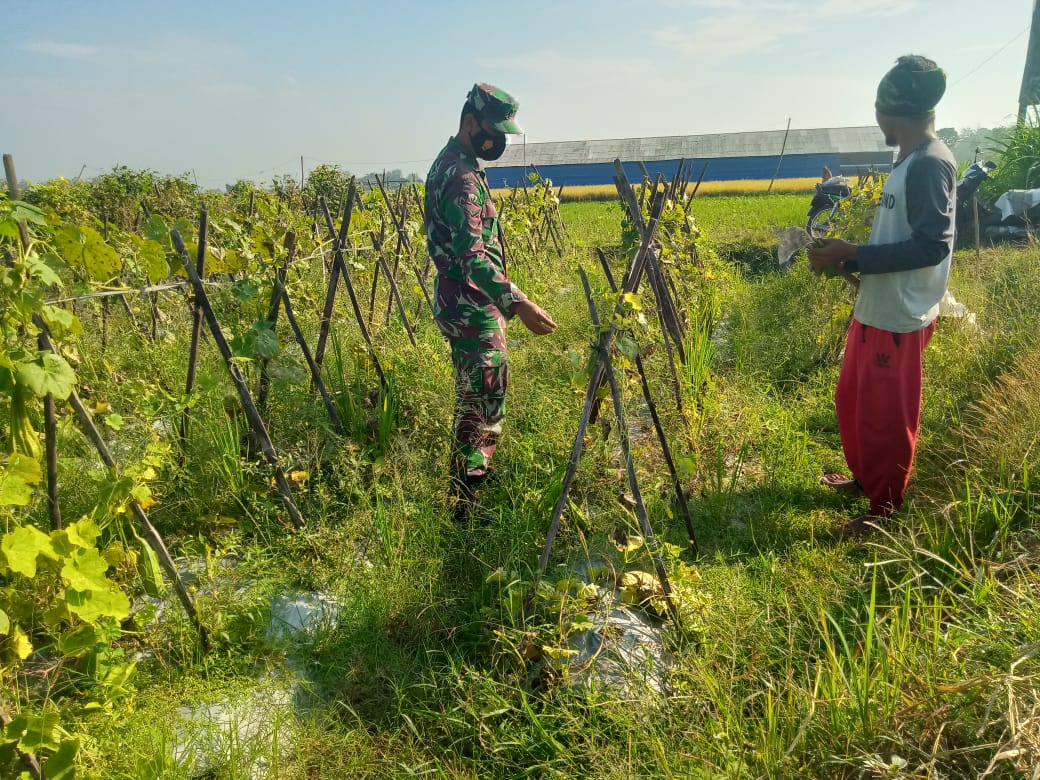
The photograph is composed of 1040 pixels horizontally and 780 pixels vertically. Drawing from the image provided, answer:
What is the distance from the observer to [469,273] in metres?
2.56

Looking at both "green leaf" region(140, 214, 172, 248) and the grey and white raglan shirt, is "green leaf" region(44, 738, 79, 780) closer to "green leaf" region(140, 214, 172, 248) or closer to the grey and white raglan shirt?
"green leaf" region(140, 214, 172, 248)

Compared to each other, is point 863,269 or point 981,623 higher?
point 863,269

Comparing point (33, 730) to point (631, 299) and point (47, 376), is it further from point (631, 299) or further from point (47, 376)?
point (631, 299)

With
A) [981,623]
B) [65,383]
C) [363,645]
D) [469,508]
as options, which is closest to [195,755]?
[363,645]

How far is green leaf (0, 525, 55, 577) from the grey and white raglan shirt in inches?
111

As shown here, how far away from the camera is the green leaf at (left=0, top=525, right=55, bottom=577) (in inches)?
56.2

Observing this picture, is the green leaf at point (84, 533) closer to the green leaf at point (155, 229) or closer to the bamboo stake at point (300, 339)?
the green leaf at point (155, 229)

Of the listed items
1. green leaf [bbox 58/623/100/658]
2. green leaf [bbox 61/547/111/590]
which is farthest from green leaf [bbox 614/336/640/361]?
green leaf [bbox 58/623/100/658]

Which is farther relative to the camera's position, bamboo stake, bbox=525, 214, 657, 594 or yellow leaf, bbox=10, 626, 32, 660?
bamboo stake, bbox=525, 214, 657, 594

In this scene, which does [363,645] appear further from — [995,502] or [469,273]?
[995,502]

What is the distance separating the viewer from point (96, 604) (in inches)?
63.8

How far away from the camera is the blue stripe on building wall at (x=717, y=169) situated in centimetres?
3547

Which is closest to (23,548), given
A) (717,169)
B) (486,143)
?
(486,143)

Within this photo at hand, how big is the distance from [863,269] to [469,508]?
6.14 ft
